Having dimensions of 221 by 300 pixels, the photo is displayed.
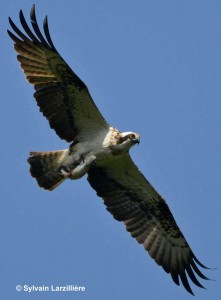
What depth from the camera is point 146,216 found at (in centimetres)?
1678

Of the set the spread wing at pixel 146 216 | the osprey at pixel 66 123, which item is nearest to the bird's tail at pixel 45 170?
the osprey at pixel 66 123

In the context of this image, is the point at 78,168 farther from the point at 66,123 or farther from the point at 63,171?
the point at 66,123

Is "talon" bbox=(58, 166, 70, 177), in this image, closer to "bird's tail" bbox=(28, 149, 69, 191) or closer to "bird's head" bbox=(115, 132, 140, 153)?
"bird's tail" bbox=(28, 149, 69, 191)

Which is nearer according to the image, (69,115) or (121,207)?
(69,115)

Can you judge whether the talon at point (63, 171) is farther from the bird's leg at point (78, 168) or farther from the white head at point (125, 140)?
the white head at point (125, 140)

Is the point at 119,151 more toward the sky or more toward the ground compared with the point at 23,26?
more toward the ground

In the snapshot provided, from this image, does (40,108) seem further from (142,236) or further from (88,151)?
(142,236)

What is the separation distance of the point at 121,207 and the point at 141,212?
1.42 ft

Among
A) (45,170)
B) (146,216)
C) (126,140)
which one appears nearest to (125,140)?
(126,140)

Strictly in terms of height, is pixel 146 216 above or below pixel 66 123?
below

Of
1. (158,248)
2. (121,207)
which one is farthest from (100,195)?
(158,248)

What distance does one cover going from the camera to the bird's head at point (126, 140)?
49.9ft

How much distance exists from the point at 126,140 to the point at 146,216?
218 centimetres

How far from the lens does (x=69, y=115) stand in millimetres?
15586
